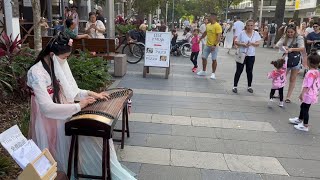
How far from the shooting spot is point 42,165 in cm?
238

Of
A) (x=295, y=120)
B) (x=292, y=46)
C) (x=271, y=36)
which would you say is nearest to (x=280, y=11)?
(x=271, y=36)

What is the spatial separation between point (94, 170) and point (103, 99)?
2.25 ft

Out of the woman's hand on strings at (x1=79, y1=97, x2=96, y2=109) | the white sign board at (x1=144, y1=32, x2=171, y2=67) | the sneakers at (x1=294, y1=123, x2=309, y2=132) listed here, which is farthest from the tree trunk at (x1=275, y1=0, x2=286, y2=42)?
the woman's hand on strings at (x1=79, y1=97, x2=96, y2=109)

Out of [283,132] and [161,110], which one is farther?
[161,110]

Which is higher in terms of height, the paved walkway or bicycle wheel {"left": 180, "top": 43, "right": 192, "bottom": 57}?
bicycle wheel {"left": 180, "top": 43, "right": 192, "bottom": 57}

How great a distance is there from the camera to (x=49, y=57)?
2938mm

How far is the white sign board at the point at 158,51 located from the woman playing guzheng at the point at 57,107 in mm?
5818

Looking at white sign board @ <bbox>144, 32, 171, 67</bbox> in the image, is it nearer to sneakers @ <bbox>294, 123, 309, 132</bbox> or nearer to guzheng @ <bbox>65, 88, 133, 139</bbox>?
sneakers @ <bbox>294, 123, 309, 132</bbox>

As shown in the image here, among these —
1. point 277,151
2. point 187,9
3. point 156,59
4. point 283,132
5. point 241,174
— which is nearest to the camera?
point 241,174

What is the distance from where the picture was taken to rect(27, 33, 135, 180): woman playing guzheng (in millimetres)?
2820

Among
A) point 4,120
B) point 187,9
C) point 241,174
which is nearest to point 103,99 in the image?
point 241,174

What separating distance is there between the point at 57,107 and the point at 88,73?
3.97 metres

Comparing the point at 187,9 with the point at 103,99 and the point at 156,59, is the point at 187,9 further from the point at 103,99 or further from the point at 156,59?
the point at 103,99

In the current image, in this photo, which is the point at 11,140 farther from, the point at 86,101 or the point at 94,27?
the point at 94,27
